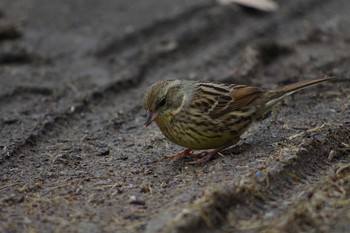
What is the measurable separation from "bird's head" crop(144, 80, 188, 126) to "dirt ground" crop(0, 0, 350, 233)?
431mm

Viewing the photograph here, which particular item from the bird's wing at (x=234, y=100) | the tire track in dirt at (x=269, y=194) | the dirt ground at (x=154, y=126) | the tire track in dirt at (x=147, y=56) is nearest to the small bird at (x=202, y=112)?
the bird's wing at (x=234, y=100)

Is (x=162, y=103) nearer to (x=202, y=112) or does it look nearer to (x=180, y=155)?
(x=202, y=112)

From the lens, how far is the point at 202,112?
6.59 metres

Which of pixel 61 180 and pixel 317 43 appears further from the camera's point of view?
pixel 317 43

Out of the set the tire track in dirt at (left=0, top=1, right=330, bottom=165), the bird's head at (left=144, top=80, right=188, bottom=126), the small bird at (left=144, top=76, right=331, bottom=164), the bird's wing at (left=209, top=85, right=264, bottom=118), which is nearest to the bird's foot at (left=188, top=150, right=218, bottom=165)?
the small bird at (left=144, top=76, right=331, bottom=164)

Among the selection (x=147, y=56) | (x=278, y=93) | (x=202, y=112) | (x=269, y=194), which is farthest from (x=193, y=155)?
(x=147, y=56)

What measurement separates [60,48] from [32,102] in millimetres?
2097

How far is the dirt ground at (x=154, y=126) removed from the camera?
5090 mm

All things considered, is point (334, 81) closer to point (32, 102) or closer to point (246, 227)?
point (32, 102)

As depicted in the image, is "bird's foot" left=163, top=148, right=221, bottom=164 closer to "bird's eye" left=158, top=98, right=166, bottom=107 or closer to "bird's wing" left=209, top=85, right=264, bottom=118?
"bird's wing" left=209, top=85, right=264, bottom=118

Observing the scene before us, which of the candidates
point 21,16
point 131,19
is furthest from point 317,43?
point 21,16

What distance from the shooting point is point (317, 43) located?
1065cm

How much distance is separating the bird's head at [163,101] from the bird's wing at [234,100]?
1.03 ft

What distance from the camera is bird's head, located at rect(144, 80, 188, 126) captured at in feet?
21.2
